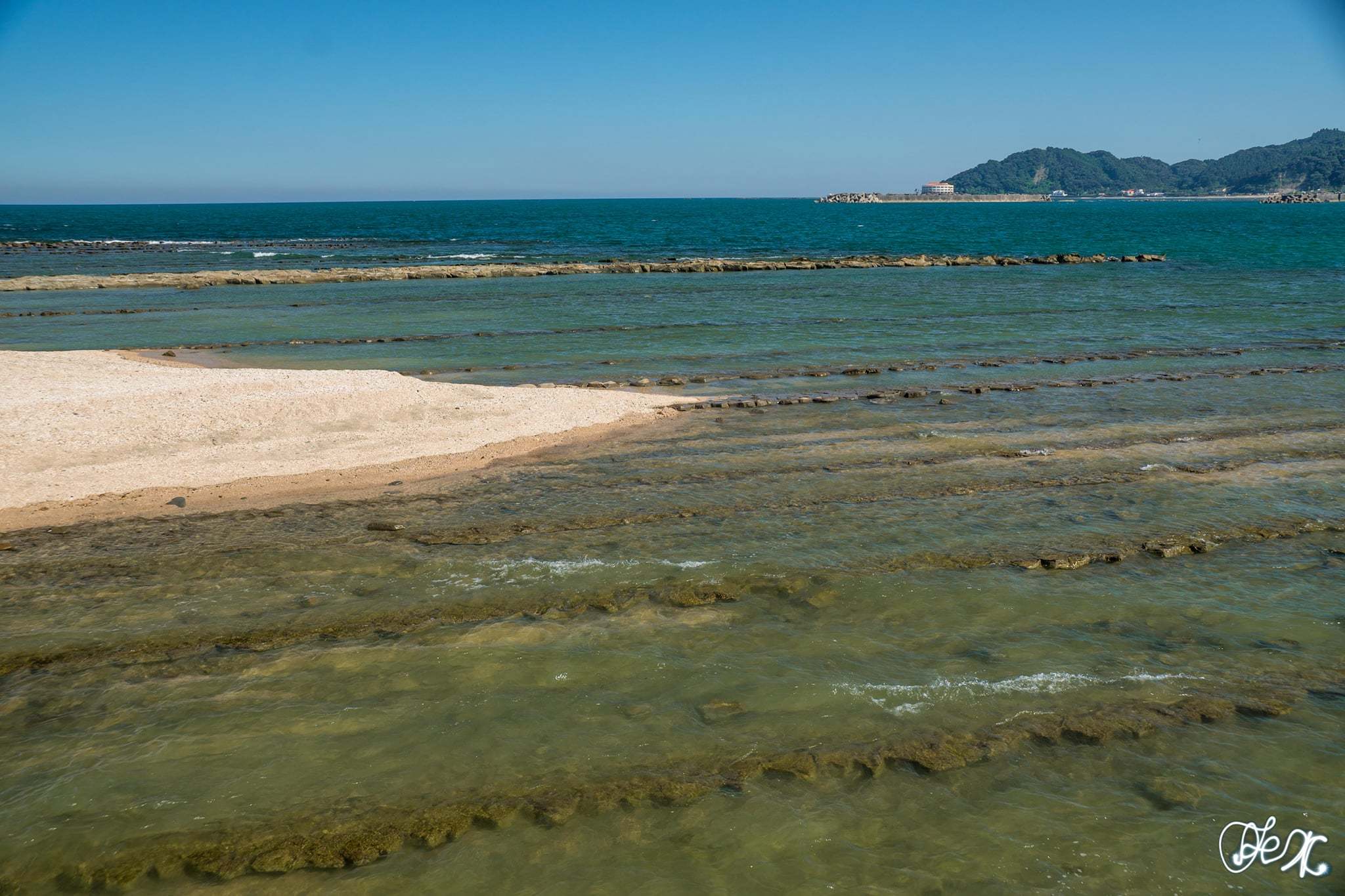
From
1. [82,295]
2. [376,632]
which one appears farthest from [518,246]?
[376,632]

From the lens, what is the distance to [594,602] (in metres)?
9.44

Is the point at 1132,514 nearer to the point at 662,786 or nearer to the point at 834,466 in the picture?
the point at 834,466

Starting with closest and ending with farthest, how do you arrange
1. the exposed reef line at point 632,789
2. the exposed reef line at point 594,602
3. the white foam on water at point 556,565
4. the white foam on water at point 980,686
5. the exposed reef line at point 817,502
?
the exposed reef line at point 632,789 < the white foam on water at point 980,686 < the exposed reef line at point 594,602 < the white foam on water at point 556,565 < the exposed reef line at point 817,502

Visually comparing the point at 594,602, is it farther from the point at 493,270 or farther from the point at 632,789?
the point at 493,270

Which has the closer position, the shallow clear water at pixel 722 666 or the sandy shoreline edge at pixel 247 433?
the shallow clear water at pixel 722 666

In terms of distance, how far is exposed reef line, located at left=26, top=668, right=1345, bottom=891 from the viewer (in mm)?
5844

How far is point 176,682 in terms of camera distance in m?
7.90

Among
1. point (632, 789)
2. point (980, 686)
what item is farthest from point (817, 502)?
point (632, 789)

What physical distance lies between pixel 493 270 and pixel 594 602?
43.0 metres

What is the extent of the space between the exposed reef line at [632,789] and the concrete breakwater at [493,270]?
4246cm

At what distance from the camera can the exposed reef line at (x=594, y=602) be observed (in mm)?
8391

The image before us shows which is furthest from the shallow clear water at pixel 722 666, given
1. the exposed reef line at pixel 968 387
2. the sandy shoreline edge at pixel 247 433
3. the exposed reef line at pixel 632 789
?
the exposed reef line at pixel 968 387

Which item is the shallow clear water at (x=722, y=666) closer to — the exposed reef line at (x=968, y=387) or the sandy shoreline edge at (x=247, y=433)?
the sandy shoreline edge at (x=247, y=433)

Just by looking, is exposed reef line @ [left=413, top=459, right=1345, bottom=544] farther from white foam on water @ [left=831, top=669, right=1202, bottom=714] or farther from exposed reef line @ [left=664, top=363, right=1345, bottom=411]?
exposed reef line @ [left=664, top=363, right=1345, bottom=411]
